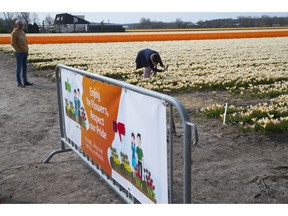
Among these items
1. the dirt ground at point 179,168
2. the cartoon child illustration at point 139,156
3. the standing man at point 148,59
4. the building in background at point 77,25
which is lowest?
the dirt ground at point 179,168

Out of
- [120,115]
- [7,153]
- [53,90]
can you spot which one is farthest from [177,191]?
[53,90]

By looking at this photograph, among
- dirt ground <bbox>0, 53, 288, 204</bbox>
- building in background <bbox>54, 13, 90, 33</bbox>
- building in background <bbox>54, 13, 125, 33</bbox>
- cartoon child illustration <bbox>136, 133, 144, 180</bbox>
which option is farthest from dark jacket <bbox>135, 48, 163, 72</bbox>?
building in background <bbox>54, 13, 90, 33</bbox>

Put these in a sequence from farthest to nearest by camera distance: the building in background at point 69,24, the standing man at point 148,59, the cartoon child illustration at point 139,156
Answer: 1. the building in background at point 69,24
2. the standing man at point 148,59
3. the cartoon child illustration at point 139,156

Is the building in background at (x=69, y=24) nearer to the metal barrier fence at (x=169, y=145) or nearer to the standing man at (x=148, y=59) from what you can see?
the standing man at (x=148, y=59)

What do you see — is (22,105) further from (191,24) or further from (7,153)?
(191,24)

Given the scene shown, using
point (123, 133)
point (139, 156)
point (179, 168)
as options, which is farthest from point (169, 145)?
point (179, 168)

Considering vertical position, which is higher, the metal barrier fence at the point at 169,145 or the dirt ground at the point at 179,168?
the metal barrier fence at the point at 169,145

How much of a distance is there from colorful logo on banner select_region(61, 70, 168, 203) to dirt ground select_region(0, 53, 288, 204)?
1.44ft

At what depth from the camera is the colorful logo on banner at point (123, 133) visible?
3104mm

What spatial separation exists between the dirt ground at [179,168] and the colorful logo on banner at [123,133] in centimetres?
44

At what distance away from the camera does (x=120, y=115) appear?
12.3 ft

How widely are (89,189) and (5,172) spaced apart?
1.42 m

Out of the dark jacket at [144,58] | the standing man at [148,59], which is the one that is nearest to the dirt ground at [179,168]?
the standing man at [148,59]

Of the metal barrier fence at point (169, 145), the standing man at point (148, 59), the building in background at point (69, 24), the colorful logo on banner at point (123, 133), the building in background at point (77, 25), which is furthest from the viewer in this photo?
the building in background at point (77, 25)
